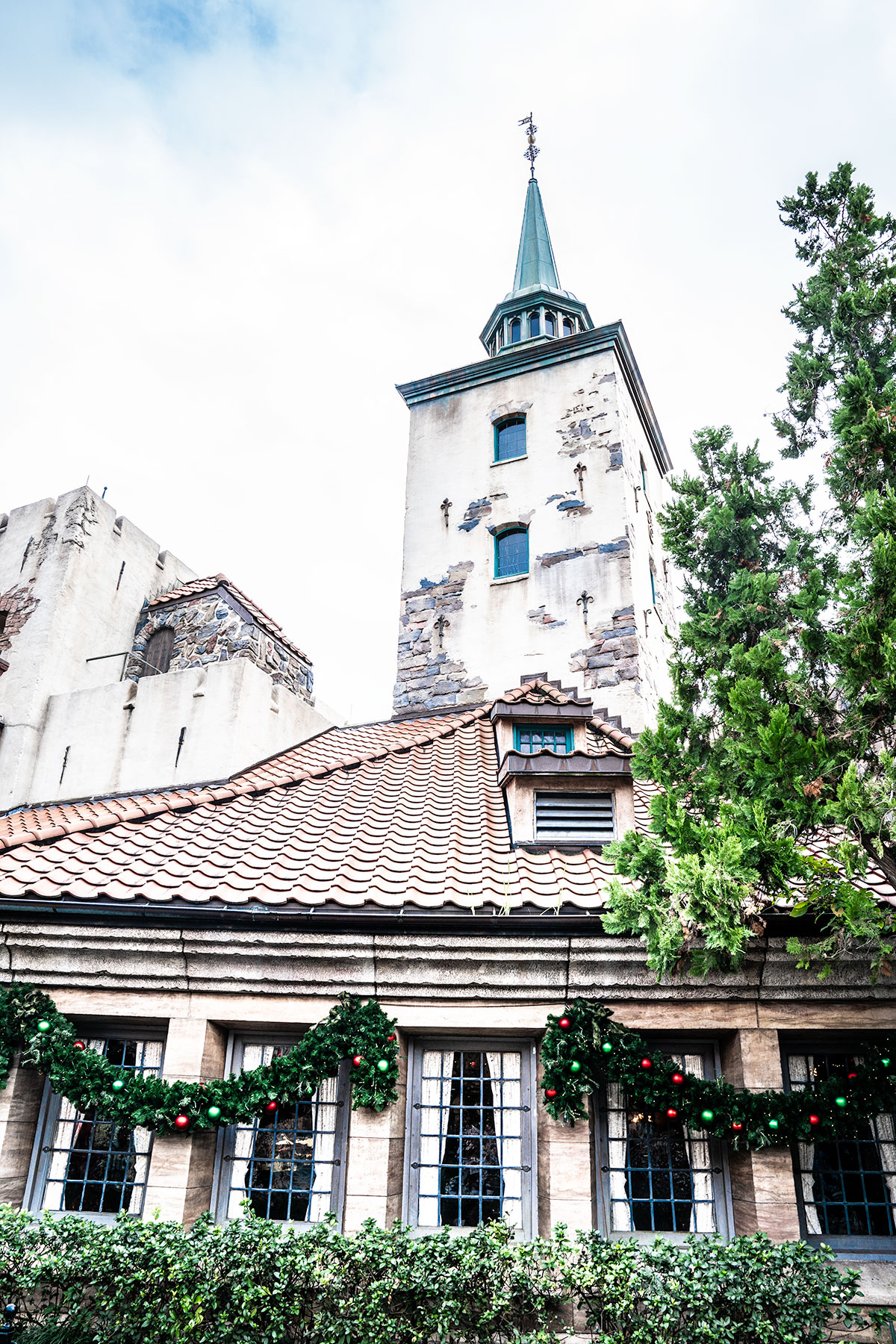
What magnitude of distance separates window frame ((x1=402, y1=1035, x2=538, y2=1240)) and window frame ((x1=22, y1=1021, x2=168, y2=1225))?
5.78 ft

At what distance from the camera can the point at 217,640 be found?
1319 cm

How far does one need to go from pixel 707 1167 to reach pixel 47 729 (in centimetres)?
979

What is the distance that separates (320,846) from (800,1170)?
4213 millimetres

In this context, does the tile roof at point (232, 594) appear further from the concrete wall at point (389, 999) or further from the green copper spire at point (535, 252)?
the green copper spire at point (535, 252)

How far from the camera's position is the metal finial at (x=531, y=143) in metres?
23.5

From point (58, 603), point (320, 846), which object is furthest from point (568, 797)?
point (58, 603)

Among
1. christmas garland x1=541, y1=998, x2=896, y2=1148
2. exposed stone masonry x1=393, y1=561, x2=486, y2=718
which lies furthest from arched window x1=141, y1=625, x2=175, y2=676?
christmas garland x1=541, y1=998, x2=896, y2=1148

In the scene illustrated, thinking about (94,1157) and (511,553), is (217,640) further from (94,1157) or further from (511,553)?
(94,1157)

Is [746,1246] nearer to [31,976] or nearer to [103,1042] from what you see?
[103,1042]

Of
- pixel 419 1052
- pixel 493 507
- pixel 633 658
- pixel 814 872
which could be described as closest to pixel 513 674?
pixel 633 658

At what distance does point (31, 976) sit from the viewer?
664cm

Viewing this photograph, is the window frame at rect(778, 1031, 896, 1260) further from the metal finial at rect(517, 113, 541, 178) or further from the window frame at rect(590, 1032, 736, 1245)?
the metal finial at rect(517, 113, 541, 178)

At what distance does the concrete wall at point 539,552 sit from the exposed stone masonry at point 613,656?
0.02 metres

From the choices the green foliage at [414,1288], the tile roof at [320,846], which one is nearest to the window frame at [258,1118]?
the green foliage at [414,1288]
